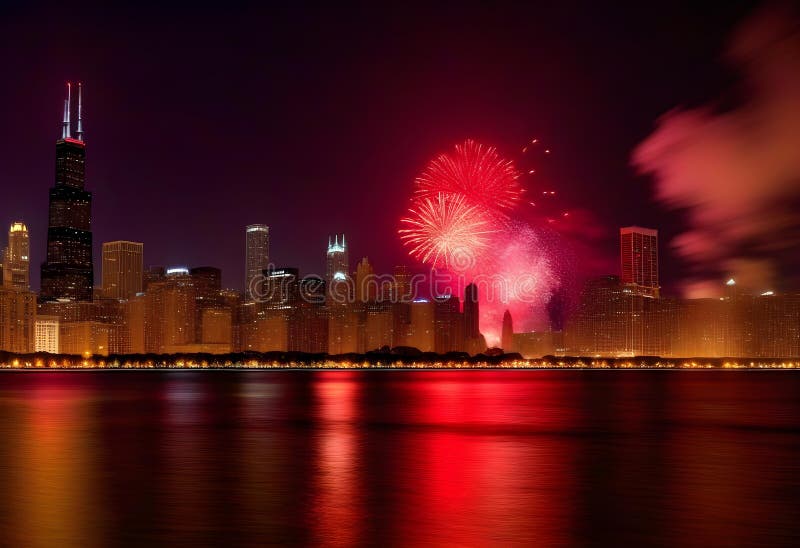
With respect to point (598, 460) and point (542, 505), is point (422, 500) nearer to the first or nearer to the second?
Result: point (542, 505)

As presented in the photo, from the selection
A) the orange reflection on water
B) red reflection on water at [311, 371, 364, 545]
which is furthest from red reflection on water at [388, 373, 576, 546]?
the orange reflection on water

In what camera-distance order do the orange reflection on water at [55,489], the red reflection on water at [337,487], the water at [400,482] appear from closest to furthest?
the orange reflection on water at [55,489], the water at [400,482], the red reflection on water at [337,487]

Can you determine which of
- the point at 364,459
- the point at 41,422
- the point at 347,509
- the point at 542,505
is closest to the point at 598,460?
the point at 364,459

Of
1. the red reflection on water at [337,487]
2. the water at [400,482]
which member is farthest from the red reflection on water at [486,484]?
the red reflection on water at [337,487]

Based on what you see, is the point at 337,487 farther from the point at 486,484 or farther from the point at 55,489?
the point at 55,489

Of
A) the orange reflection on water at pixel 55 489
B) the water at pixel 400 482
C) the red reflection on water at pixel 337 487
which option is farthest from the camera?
the red reflection on water at pixel 337 487

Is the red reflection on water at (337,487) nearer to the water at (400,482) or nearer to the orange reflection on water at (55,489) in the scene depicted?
the water at (400,482)

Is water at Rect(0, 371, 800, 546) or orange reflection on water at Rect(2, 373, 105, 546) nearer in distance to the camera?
orange reflection on water at Rect(2, 373, 105, 546)

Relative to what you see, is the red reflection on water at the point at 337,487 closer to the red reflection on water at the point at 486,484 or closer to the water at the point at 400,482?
the water at the point at 400,482

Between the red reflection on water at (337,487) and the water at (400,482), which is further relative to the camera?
the red reflection on water at (337,487)

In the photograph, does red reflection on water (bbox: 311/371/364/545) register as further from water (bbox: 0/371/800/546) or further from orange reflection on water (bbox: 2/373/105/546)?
orange reflection on water (bbox: 2/373/105/546)
